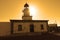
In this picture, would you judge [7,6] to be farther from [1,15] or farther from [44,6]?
[44,6]

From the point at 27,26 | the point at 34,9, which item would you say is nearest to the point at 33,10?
the point at 34,9

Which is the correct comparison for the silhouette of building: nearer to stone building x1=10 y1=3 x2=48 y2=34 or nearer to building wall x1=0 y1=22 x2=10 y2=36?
stone building x1=10 y1=3 x2=48 y2=34

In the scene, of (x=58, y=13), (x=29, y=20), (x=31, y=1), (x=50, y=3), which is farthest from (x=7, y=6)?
(x=58, y=13)

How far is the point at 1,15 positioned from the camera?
184 centimetres

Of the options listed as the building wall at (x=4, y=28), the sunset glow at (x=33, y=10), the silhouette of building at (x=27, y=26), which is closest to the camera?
the silhouette of building at (x=27, y=26)

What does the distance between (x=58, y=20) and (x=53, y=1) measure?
31 cm

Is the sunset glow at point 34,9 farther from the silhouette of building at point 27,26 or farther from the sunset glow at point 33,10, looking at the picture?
the silhouette of building at point 27,26

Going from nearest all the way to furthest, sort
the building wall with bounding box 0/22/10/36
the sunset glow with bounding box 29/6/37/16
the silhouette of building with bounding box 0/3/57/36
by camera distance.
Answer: the silhouette of building with bounding box 0/3/57/36, the building wall with bounding box 0/22/10/36, the sunset glow with bounding box 29/6/37/16

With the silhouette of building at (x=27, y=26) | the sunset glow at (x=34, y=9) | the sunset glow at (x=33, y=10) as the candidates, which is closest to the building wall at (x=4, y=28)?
the sunset glow at (x=34, y=9)

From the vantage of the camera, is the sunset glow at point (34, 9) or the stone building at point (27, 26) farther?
the sunset glow at point (34, 9)

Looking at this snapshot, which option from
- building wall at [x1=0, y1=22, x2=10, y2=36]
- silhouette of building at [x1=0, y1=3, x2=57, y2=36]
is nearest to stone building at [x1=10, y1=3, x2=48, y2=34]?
silhouette of building at [x1=0, y1=3, x2=57, y2=36]

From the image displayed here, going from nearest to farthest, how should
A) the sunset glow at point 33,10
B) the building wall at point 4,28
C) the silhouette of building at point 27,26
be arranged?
the silhouette of building at point 27,26 < the building wall at point 4,28 < the sunset glow at point 33,10

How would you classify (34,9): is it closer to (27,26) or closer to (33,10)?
(33,10)

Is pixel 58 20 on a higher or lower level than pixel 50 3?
lower
